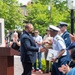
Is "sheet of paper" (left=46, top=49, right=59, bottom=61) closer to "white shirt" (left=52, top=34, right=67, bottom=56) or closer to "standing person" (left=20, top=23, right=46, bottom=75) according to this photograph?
"white shirt" (left=52, top=34, right=67, bottom=56)

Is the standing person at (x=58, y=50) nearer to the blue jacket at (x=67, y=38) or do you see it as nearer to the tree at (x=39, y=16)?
the blue jacket at (x=67, y=38)

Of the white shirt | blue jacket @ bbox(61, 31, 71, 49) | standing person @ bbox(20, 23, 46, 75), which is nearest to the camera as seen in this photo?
the white shirt

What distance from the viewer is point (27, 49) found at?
9367mm

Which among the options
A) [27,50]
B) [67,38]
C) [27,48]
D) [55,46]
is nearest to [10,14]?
[27,50]

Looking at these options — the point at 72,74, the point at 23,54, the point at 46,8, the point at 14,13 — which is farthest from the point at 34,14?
the point at 72,74

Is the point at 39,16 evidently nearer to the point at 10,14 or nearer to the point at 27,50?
the point at 10,14

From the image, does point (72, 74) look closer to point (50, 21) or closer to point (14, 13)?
point (14, 13)

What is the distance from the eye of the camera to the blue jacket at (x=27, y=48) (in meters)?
9.34

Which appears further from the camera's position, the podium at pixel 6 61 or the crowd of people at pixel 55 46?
the crowd of people at pixel 55 46

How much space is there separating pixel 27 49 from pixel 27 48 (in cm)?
5

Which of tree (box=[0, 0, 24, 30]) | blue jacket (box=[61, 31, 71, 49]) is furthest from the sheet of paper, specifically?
tree (box=[0, 0, 24, 30])

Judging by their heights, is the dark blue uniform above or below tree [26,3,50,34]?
above

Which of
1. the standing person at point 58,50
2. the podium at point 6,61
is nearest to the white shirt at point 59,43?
the standing person at point 58,50

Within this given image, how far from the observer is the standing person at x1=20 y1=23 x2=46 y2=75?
934 cm
